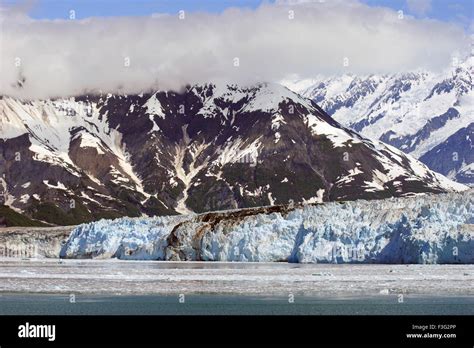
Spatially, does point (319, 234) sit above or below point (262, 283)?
above

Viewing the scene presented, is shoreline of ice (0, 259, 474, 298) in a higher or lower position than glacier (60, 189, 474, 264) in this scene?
lower

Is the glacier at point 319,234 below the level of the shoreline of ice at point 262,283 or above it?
above

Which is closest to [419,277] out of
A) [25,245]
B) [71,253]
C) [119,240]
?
[119,240]

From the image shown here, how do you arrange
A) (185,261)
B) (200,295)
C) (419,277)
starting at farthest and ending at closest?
(185,261) < (419,277) < (200,295)

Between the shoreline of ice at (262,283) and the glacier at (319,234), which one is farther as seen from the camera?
the glacier at (319,234)

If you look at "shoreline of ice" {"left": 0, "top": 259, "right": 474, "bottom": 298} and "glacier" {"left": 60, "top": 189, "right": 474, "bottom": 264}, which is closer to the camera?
"shoreline of ice" {"left": 0, "top": 259, "right": 474, "bottom": 298}

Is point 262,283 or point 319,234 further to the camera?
point 319,234
